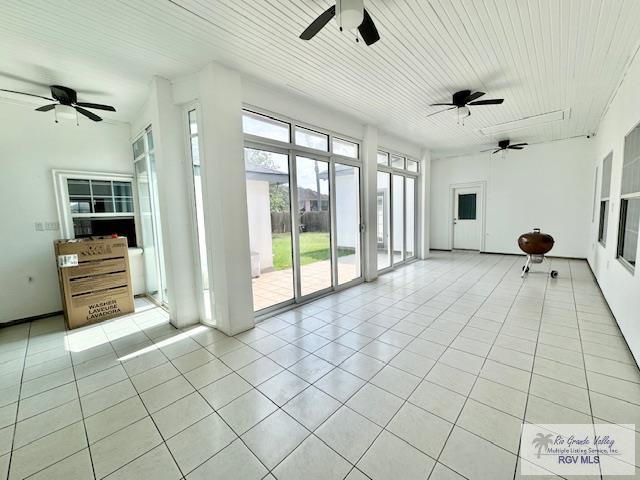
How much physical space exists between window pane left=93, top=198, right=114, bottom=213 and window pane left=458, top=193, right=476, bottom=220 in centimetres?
874

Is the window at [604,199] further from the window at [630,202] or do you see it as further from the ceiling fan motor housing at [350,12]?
the ceiling fan motor housing at [350,12]

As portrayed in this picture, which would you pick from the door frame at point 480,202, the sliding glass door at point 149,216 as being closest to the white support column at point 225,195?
the sliding glass door at point 149,216

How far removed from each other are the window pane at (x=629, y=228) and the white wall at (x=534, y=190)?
3909 millimetres

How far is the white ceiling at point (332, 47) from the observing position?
2.10 meters

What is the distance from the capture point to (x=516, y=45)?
8.81 ft

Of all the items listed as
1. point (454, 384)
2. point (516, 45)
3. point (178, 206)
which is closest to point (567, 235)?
point (516, 45)

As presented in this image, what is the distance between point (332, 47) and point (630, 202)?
3.78 metres

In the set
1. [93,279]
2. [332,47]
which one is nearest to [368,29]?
[332,47]

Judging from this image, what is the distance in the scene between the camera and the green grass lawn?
12.9 feet

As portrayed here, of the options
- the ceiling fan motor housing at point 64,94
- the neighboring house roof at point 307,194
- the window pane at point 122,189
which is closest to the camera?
the ceiling fan motor housing at point 64,94

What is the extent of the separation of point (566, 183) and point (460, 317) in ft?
18.8

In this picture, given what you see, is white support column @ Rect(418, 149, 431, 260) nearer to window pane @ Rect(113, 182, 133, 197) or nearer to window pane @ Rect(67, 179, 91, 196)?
window pane @ Rect(113, 182, 133, 197)

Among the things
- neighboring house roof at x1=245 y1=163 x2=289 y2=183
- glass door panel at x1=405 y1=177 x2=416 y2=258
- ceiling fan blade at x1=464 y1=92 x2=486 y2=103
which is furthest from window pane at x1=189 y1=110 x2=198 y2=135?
glass door panel at x1=405 y1=177 x2=416 y2=258

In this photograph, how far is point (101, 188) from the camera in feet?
14.4
